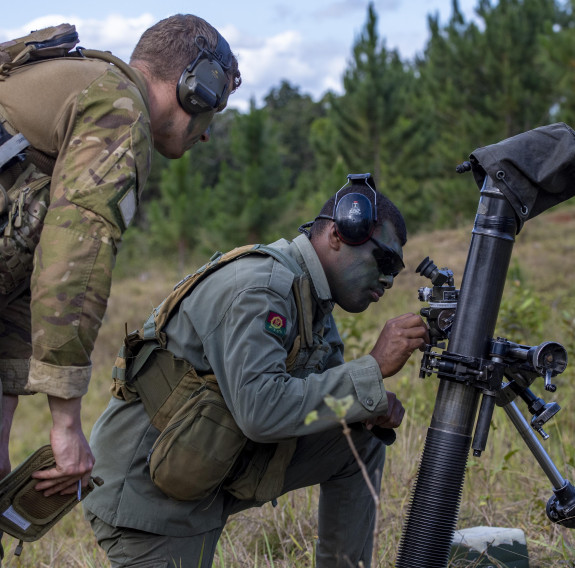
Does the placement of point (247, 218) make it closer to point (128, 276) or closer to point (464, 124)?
point (464, 124)

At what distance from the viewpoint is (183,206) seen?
2256 cm

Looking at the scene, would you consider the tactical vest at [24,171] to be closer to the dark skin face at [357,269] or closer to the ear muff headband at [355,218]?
the ear muff headband at [355,218]

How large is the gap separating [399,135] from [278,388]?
1964cm

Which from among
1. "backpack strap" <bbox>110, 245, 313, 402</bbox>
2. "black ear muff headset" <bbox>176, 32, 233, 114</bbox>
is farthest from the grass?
"black ear muff headset" <bbox>176, 32, 233, 114</bbox>

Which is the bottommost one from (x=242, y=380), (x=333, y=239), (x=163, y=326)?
(x=242, y=380)

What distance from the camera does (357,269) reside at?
2967 mm

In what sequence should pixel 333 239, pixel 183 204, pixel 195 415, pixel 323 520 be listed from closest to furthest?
pixel 195 415, pixel 333 239, pixel 323 520, pixel 183 204

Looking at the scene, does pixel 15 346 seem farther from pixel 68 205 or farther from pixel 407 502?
pixel 407 502

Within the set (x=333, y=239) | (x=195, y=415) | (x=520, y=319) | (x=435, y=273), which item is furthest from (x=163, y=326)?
(x=520, y=319)

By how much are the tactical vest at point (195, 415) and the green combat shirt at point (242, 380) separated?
4 centimetres

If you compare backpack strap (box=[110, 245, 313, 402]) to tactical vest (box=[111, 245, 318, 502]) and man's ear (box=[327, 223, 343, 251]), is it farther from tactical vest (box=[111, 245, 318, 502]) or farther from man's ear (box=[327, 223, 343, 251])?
man's ear (box=[327, 223, 343, 251])

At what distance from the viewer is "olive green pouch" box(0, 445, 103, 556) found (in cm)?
251

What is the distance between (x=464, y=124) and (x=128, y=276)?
43.9ft

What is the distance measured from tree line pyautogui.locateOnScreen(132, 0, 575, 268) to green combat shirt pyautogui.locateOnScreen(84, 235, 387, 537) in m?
16.0
